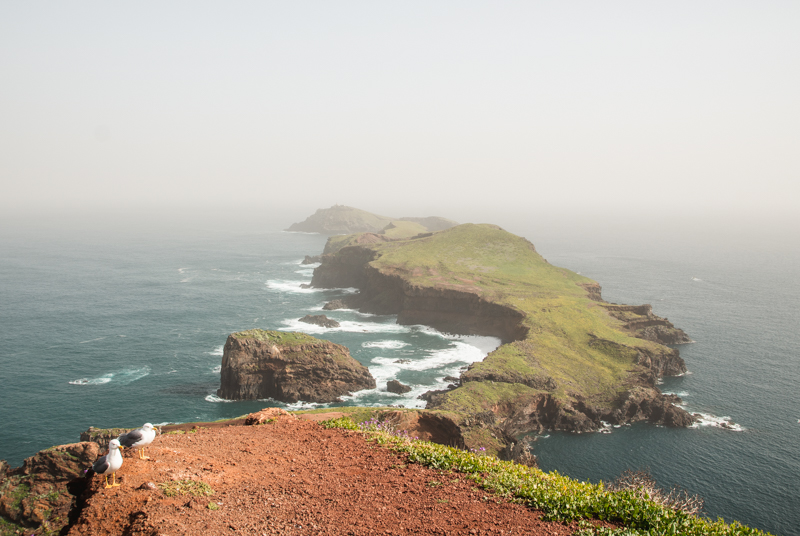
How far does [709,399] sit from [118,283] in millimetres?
141597

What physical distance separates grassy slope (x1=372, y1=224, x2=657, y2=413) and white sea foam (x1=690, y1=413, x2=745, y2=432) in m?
10.3

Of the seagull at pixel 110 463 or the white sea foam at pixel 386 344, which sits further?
the white sea foam at pixel 386 344

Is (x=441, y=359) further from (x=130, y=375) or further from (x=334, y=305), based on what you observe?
(x=130, y=375)

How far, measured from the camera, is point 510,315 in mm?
96312

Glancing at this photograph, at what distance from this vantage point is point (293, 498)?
17.8 metres

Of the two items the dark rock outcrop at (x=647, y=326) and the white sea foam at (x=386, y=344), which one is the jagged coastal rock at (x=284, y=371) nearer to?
the white sea foam at (x=386, y=344)

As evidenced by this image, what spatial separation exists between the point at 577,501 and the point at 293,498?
10567mm

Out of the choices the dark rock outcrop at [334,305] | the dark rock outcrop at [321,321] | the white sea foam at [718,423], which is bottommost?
the white sea foam at [718,423]

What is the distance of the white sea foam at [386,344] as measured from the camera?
9200cm

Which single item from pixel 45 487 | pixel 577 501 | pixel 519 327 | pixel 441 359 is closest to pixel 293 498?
pixel 577 501

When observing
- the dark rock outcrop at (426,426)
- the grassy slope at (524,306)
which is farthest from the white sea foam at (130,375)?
the dark rock outcrop at (426,426)

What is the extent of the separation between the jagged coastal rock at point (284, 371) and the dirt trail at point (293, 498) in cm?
4800

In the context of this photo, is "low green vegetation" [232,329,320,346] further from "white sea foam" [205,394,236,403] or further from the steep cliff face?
the steep cliff face

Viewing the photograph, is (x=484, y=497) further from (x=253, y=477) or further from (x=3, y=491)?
(x=3, y=491)
